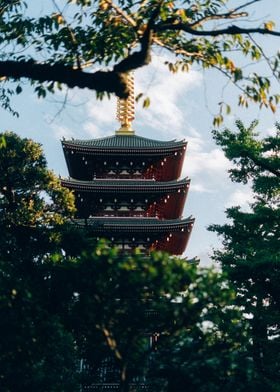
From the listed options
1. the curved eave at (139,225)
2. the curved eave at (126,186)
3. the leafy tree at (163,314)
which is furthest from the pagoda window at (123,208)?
the leafy tree at (163,314)

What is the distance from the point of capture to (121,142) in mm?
23938

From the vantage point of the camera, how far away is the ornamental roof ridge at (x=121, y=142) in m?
22.3

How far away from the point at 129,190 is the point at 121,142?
350 centimetres

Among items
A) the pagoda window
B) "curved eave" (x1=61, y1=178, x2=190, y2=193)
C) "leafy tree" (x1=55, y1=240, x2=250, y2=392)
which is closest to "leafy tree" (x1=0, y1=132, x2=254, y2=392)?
"leafy tree" (x1=55, y1=240, x2=250, y2=392)

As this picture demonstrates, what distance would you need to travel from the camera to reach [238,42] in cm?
648

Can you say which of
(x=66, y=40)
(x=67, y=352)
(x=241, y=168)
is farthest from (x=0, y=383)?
(x=241, y=168)

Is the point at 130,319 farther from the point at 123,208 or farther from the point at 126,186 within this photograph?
the point at 123,208

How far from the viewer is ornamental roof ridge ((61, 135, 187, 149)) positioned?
22.3 metres

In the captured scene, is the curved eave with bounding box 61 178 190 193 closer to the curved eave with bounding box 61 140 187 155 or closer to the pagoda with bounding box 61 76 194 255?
the pagoda with bounding box 61 76 194 255

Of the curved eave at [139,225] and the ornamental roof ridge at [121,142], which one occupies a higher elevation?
the ornamental roof ridge at [121,142]

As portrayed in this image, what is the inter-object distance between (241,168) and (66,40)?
9.78m

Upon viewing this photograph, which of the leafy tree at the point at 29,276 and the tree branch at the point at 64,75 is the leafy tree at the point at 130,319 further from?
the tree branch at the point at 64,75

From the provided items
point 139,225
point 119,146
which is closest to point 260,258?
point 139,225

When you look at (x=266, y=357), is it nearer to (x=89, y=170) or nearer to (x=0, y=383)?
(x=0, y=383)
